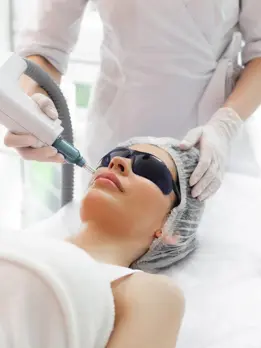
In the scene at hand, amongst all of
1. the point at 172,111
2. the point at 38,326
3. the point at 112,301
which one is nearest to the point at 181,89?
the point at 172,111

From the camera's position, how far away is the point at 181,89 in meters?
1.81

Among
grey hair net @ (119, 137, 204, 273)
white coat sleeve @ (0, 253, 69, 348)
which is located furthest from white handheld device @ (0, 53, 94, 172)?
white coat sleeve @ (0, 253, 69, 348)

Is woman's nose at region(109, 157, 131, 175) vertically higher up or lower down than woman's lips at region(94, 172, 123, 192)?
higher up

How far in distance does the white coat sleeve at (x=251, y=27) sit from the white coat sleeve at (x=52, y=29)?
1.58 feet

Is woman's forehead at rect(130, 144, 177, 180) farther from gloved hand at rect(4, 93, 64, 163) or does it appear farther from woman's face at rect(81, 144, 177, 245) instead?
gloved hand at rect(4, 93, 64, 163)

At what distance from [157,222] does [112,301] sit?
378mm

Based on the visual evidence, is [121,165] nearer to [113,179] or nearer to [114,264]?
[113,179]

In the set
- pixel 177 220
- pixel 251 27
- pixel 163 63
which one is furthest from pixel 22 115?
pixel 251 27

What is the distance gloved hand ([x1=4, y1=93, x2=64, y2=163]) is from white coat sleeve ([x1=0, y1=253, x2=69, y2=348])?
376mm

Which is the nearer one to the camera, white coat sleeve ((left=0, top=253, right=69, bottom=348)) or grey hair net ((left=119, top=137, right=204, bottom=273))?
white coat sleeve ((left=0, top=253, right=69, bottom=348))

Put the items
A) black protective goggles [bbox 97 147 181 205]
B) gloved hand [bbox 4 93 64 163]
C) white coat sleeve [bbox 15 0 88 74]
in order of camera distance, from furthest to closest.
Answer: white coat sleeve [bbox 15 0 88 74], black protective goggles [bbox 97 147 181 205], gloved hand [bbox 4 93 64 163]

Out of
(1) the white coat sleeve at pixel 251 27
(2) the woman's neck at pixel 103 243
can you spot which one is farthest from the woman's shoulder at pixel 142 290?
(1) the white coat sleeve at pixel 251 27

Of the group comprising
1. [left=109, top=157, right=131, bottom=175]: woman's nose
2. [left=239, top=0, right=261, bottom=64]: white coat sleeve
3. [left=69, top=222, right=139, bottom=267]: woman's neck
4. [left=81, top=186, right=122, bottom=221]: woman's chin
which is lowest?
[left=69, top=222, right=139, bottom=267]: woman's neck

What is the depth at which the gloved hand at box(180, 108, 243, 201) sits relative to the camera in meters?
1.56
